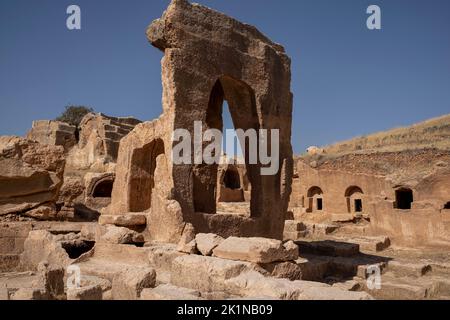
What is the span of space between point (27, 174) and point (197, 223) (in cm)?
509

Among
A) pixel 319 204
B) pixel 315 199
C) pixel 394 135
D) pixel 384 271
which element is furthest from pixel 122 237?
pixel 394 135

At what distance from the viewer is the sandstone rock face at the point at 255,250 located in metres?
4.48

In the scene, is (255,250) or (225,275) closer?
(225,275)

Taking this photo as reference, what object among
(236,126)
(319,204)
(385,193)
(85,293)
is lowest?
(85,293)

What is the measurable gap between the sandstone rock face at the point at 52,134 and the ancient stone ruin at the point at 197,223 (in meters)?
14.9

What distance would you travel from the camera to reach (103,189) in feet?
54.4

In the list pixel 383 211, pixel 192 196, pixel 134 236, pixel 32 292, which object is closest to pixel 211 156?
pixel 192 196

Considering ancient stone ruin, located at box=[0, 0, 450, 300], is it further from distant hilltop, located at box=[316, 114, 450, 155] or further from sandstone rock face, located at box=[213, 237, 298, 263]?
distant hilltop, located at box=[316, 114, 450, 155]

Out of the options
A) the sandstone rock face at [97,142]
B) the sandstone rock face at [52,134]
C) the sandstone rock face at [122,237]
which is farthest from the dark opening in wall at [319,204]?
the sandstone rock face at [122,237]

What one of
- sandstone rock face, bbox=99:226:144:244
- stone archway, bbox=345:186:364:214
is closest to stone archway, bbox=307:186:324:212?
stone archway, bbox=345:186:364:214

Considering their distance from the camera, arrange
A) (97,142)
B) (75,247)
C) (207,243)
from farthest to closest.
→ (97,142) < (75,247) < (207,243)

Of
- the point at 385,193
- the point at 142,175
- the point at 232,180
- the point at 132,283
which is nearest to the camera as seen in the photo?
the point at 132,283

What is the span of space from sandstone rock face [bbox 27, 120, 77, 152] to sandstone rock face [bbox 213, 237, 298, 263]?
76.1ft

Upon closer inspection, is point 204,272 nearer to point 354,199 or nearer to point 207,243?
point 207,243
